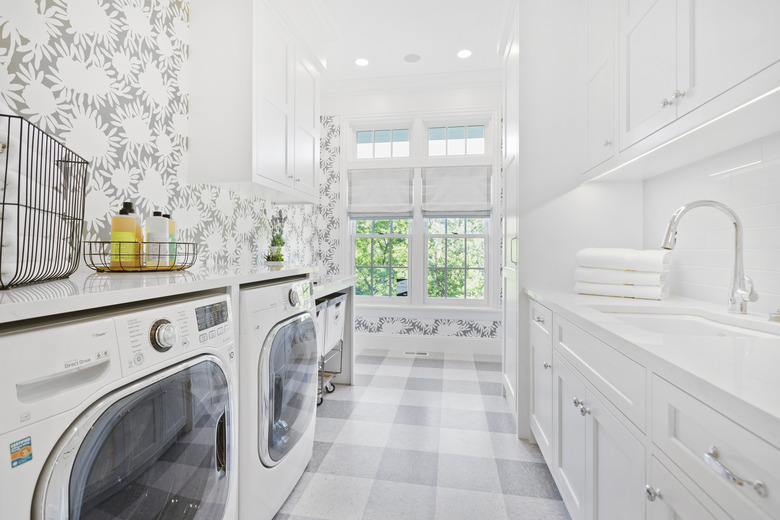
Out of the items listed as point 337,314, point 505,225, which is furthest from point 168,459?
point 505,225

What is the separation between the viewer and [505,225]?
2.68m

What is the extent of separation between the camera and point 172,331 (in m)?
0.88

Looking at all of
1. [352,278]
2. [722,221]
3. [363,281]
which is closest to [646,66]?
[722,221]

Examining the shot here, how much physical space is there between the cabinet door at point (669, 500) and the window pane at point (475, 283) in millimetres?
3193

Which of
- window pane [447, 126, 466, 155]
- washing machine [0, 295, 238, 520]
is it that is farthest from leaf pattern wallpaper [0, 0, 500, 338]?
window pane [447, 126, 466, 155]

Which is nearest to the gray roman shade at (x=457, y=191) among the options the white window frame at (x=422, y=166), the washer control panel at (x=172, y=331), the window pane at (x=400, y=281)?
the white window frame at (x=422, y=166)

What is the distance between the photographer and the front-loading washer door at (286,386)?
1.37 meters

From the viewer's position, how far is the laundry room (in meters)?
0.69

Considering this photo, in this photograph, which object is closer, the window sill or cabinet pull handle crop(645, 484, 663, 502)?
cabinet pull handle crop(645, 484, 663, 502)

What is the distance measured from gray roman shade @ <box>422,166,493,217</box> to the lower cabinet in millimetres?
2485

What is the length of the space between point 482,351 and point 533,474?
213cm

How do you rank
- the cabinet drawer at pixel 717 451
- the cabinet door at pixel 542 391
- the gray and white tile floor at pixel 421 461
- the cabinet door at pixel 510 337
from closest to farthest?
1. the cabinet drawer at pixel 717 451
2. the gray and white tile floor at pixel 421 461
3. the cabinet door at pixel 542 391
4. the cabinet door at pixel 510 337

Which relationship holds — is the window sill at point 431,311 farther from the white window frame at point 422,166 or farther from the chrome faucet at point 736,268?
the chrome faucet at point 736,268

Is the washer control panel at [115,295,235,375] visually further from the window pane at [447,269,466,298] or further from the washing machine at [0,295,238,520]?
the window pane at [447,269,466,298]
